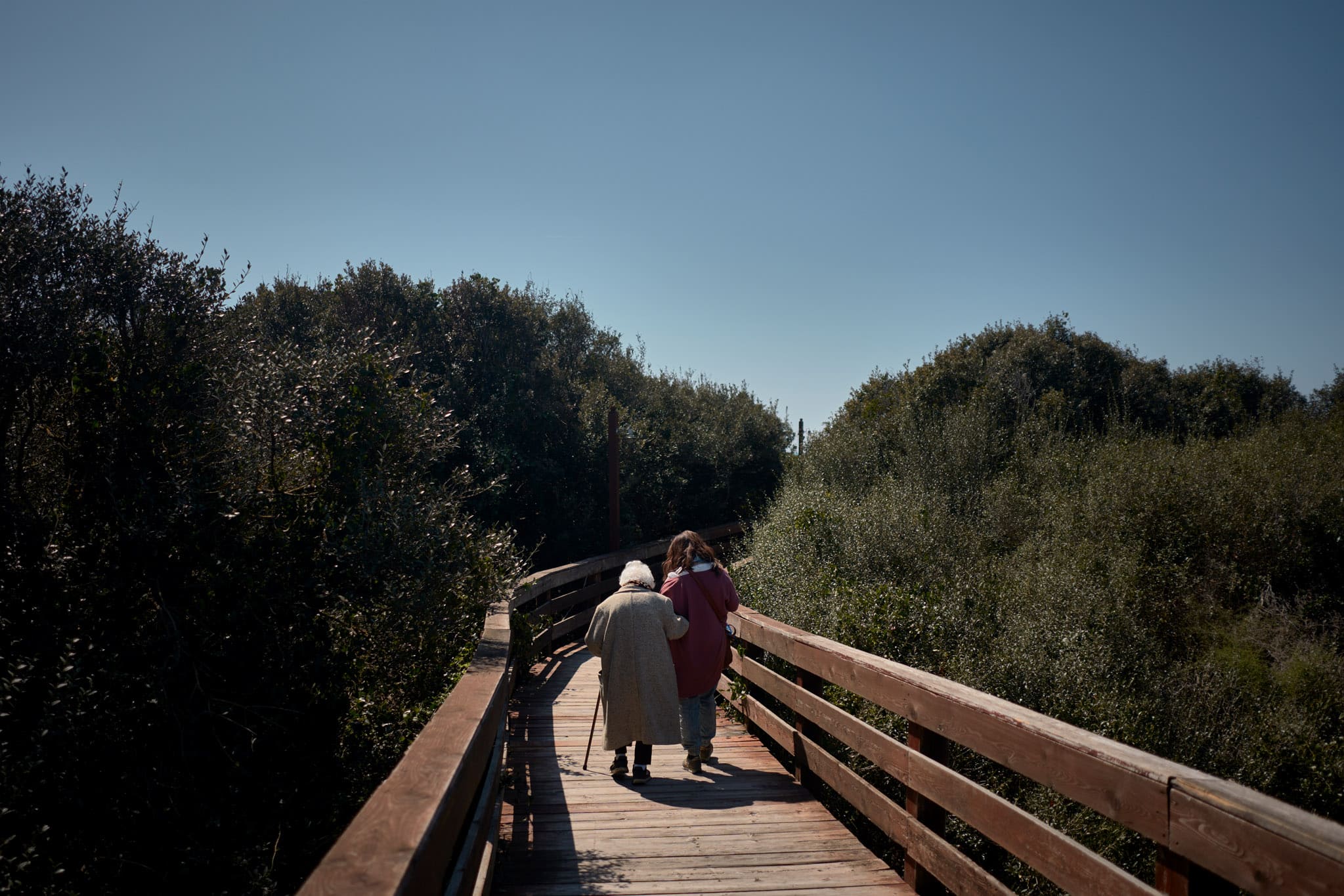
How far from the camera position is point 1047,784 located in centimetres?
283

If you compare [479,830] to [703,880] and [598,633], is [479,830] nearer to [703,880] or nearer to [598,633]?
[703,880]

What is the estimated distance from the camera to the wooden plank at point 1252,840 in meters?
1.73

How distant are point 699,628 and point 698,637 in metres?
0.06

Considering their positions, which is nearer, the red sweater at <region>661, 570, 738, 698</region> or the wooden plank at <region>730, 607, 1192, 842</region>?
the wooden plank at <region>730, 607, 1192, 842</region>

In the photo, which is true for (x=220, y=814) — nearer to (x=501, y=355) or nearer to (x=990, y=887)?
(x=990, y=887)

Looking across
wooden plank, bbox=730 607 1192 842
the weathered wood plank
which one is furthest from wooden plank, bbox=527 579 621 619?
the weathered wood plank

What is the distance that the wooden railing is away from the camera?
70.9 inches

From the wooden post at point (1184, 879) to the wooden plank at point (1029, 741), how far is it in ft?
0.17

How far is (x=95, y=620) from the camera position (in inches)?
222

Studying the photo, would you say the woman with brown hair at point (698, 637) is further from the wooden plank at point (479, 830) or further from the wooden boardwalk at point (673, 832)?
the wooden plank at point (479, 830)

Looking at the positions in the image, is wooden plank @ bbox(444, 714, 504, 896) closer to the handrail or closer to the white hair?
the white hair

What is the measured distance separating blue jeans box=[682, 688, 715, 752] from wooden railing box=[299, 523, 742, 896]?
4.74 ft

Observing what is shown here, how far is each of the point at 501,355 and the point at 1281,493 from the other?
13944 millimetres

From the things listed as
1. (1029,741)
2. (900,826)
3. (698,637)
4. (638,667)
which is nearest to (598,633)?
(638,667)
